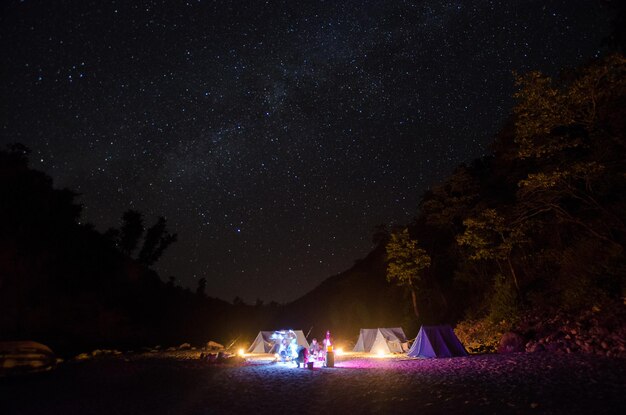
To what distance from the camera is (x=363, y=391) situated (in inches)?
399

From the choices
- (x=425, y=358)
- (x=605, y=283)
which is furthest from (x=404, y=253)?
(x=605, y=283)

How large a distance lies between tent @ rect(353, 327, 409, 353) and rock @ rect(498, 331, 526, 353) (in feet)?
18.7

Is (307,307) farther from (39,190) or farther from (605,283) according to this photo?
(605,283)

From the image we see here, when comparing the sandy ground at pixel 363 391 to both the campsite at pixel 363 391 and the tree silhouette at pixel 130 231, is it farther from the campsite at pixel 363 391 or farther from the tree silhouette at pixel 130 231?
the tree silhouette at pixel 130 231

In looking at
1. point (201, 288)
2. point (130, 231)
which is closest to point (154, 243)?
point (130, 231)

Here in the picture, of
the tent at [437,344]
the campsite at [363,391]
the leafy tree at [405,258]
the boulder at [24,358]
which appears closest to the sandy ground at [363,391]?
the campsite at [363,391]

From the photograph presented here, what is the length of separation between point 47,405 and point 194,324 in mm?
62354

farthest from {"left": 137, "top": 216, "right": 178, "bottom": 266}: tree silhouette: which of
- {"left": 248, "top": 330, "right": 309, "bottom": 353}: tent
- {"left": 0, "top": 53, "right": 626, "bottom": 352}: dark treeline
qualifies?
{"left": 248, "top": 330, "right": 309, "bottom": 353}: tent

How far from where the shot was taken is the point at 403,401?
8.59 metres

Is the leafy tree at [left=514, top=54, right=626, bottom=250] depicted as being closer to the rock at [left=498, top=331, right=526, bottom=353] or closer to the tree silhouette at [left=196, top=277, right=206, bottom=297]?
the rock at [left=498, top=331, right=526, bottom=353]

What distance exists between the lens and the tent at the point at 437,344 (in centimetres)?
1917

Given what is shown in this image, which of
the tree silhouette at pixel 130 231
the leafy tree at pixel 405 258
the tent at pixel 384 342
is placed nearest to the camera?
the tent at pixel 384 342

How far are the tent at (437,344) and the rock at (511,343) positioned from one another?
1.67 metres

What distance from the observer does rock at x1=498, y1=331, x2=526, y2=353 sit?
58.9 ft
